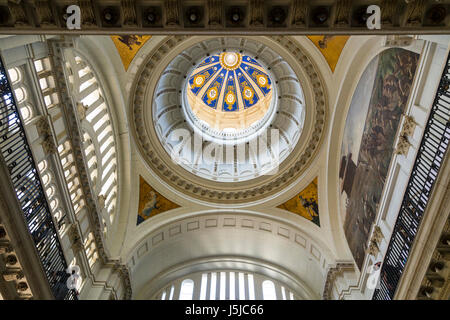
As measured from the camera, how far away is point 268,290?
764 inches

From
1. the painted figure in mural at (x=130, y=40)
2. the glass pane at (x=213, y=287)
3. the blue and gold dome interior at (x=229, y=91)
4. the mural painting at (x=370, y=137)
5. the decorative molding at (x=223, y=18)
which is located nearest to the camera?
the decorative molding at (x=223, y=18)

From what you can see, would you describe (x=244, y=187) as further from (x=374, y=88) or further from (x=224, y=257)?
(x=374, y=88)

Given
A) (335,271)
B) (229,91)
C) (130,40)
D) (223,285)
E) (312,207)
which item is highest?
(229,91)

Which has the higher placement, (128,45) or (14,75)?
(128,45)

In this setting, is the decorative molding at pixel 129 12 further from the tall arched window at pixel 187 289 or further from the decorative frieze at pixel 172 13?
the tall arched window at pixel 187 289

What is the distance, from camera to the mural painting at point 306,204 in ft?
56.6

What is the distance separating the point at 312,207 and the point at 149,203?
Answer: 9.17 meters

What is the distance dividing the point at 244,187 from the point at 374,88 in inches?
374

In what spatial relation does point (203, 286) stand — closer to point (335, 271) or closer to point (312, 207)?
point (312, 207)

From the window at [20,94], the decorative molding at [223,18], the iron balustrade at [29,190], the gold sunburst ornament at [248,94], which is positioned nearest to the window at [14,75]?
the window at [20,94]

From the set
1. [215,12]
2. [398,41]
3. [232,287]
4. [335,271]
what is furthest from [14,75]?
[232,287]

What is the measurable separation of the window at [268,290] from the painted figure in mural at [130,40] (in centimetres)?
1581

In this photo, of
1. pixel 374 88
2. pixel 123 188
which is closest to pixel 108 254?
pixel 123 188

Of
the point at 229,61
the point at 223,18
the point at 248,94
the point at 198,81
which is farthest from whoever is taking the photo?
the point at 229,61
